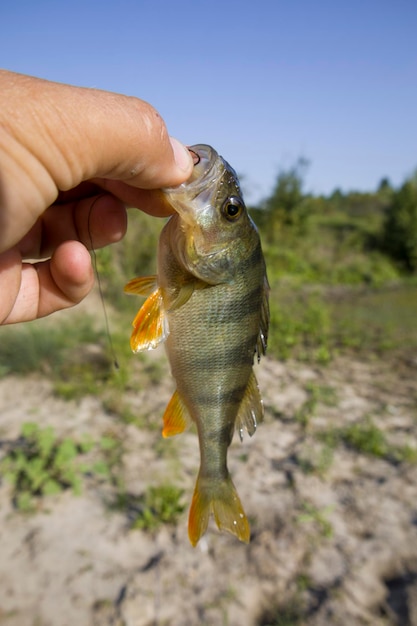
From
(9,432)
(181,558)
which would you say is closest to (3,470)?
(9,432)

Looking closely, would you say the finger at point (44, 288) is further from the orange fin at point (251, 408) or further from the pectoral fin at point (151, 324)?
the orange fin at point (251, 408)

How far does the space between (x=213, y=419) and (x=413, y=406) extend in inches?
200

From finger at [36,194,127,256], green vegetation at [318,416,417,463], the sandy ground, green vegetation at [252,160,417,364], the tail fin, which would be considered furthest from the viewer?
green vegetation at [252,160,417,364]

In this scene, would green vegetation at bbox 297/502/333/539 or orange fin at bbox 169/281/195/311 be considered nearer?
orange fin at bbox 169/281/195/311

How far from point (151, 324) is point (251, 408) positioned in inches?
22.4

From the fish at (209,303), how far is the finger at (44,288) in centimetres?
40

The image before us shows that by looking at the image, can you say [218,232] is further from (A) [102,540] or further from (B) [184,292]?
(A) [102,540]

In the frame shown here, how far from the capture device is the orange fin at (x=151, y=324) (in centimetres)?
192

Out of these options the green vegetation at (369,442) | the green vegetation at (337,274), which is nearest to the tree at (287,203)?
the green vegetation at (337,274)

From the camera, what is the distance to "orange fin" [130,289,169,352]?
1.92 meters

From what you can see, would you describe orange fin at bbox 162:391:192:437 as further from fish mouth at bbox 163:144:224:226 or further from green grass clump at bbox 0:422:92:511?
green grass clump at bbox 0:422:92:511

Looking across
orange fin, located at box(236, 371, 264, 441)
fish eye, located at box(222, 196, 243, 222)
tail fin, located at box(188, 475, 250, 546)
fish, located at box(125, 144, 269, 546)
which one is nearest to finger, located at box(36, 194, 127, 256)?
fish, located at box(125, 144, 269, 546)

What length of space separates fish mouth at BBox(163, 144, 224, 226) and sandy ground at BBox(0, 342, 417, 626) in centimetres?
287

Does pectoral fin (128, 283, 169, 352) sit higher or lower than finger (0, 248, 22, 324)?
lower
